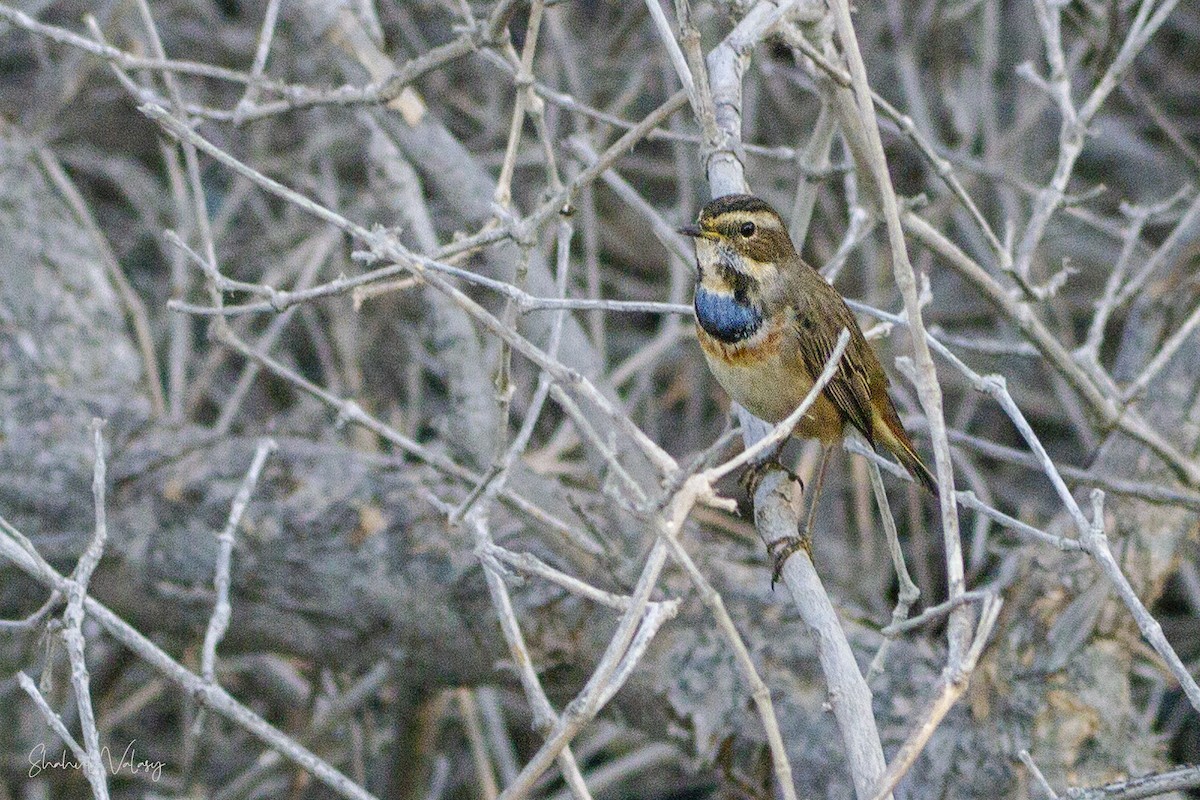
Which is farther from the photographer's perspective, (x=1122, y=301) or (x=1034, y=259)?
(x=1034, y=259)

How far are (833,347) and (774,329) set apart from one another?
0.60ft

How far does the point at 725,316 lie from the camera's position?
3.96m

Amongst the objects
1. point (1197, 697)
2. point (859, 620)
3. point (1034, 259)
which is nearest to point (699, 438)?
point (1034, 259)

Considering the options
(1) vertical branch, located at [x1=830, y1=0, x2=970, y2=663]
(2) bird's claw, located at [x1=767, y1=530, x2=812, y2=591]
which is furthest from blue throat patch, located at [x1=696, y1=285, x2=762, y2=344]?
(1) vertical branch, located at [x1=830, y1=0, x2=970, y2=663]

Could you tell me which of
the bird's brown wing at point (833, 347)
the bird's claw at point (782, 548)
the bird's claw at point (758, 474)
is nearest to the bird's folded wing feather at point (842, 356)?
the bird's brown wing at point (833, 347)

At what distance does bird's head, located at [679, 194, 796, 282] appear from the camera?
366cm

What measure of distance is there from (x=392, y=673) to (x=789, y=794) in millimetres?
2713

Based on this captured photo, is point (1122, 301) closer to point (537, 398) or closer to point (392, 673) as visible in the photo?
point (537, 398)

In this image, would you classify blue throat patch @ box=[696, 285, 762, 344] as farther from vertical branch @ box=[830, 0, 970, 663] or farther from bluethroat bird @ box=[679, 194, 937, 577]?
vertical branch @ box=[830, 0, 970, 663]

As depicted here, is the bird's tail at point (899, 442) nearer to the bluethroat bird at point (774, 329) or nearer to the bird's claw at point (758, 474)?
the bluethroat bird at point (774, 329)

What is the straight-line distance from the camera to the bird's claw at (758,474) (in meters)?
3.91

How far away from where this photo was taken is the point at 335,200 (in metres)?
5.96

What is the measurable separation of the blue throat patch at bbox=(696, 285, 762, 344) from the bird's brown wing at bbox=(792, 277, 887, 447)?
15 cm

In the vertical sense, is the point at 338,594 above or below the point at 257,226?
below
